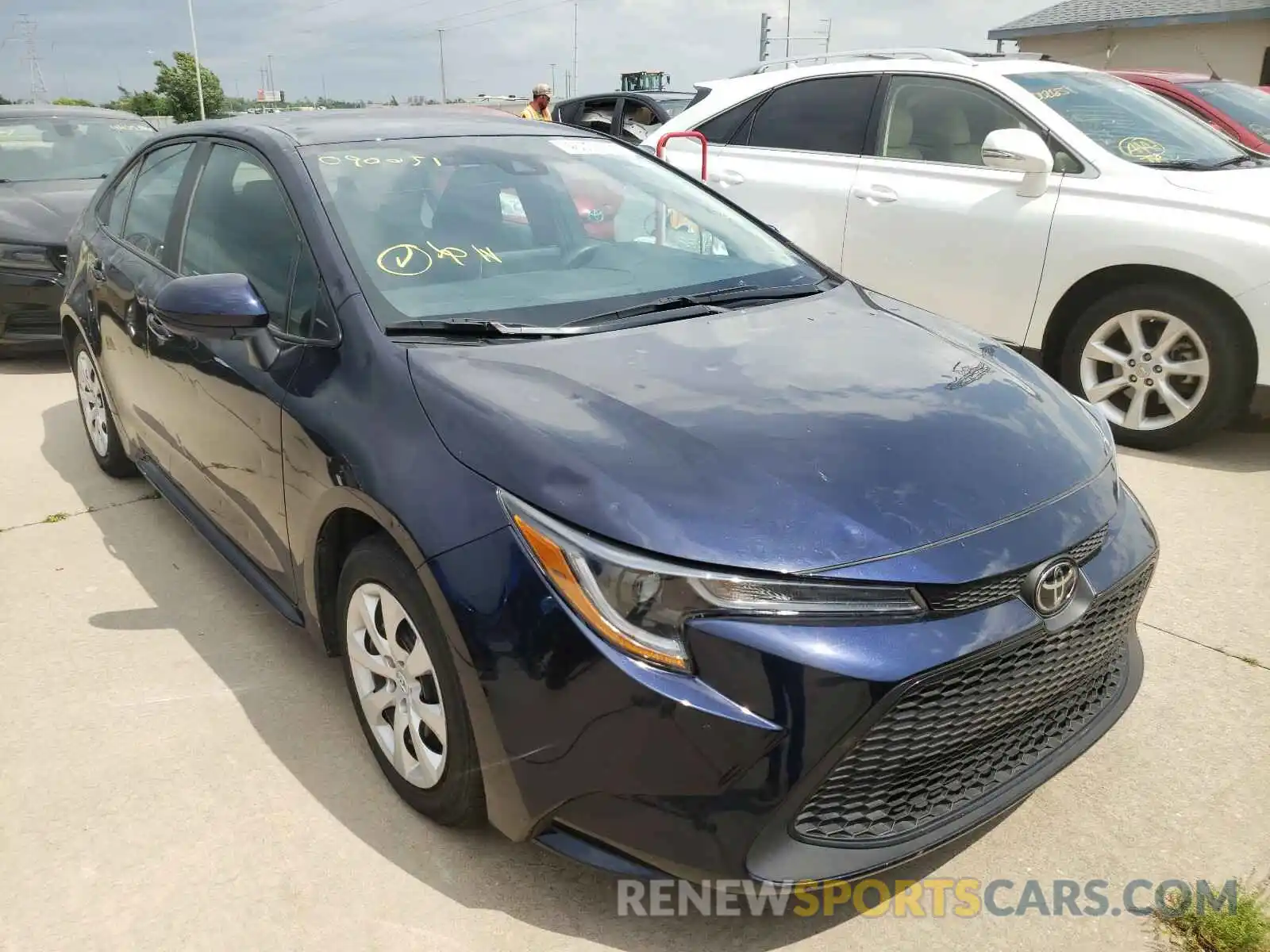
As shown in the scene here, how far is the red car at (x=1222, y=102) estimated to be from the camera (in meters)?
7.69

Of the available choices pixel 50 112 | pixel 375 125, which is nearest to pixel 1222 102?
pixel 375 125

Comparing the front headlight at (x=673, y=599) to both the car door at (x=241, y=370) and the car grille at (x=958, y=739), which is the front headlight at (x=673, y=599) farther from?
the car door at (x=241, y=370)

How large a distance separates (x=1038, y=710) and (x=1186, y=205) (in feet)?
11.3

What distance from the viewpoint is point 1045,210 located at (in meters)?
4.95

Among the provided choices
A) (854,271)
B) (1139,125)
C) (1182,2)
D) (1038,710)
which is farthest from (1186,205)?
(1182,2)

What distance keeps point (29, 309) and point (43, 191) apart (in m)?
1.18

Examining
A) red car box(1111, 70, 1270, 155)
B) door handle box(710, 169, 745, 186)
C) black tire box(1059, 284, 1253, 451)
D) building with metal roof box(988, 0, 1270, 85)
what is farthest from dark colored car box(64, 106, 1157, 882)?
building with metal roof box(988, 0, 1270, 85)

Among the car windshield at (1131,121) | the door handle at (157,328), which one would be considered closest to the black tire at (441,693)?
the door handle at (157,328)

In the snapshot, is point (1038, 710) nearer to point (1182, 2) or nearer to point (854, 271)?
point (854, 271)

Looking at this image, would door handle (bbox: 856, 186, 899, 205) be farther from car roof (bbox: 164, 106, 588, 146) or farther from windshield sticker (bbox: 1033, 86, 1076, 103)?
car roof (bbox: 164, 106, 588, 146)

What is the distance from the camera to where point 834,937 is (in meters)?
2.07

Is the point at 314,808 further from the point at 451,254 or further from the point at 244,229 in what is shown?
the point at 244,229

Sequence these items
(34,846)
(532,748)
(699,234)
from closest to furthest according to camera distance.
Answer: (532,748) → (34,846) → (699,234)

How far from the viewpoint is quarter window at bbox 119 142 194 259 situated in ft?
11.9
